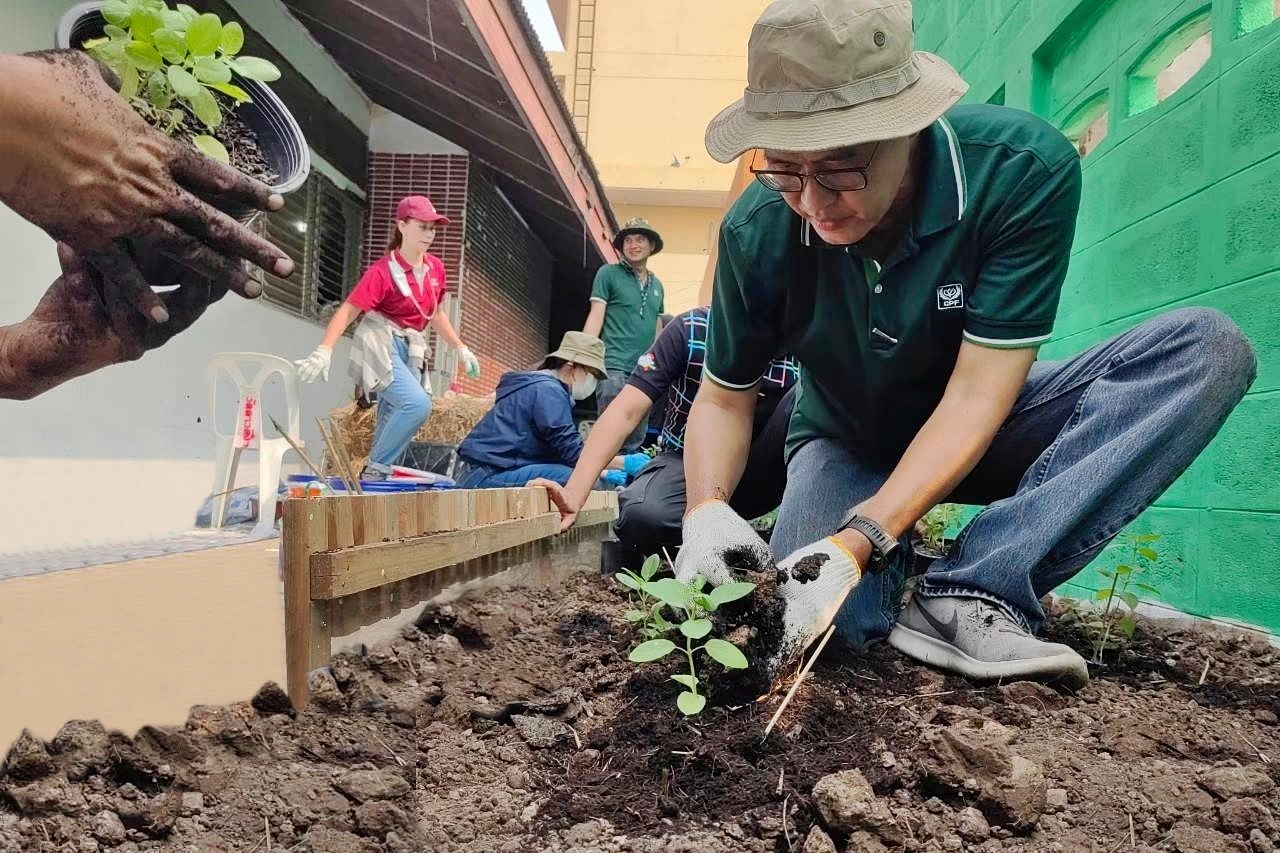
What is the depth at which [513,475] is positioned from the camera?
3.93 meters

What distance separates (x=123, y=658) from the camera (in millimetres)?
1388

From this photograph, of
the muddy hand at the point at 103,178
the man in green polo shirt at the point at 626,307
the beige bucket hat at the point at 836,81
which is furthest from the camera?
the man in green polo shirt at the point at 626,307

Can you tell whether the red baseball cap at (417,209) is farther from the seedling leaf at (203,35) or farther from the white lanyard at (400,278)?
the seedling leaf at (203,35)

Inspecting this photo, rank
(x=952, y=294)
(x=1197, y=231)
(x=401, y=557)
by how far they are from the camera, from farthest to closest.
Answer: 1. (x=1197, y=231)
2. (x=401, y=557)
3. (x=952, y=294)

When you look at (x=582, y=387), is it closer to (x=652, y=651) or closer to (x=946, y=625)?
(x=946, y=625)

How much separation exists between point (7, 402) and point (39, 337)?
0.10 meters

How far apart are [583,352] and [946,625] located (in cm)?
290

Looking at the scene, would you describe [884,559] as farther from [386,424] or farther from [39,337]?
[386,424]

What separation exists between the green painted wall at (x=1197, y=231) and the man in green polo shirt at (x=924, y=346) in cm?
51

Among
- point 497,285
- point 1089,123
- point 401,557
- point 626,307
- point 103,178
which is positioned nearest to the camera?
point 103,178

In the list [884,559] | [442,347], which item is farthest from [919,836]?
[442,347]

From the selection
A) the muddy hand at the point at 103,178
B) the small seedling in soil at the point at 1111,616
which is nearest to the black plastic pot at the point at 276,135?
the muddy hand at the point at 103,178

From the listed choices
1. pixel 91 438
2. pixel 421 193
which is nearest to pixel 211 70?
pixel 91 438

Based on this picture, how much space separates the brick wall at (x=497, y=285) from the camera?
7.41 meters
